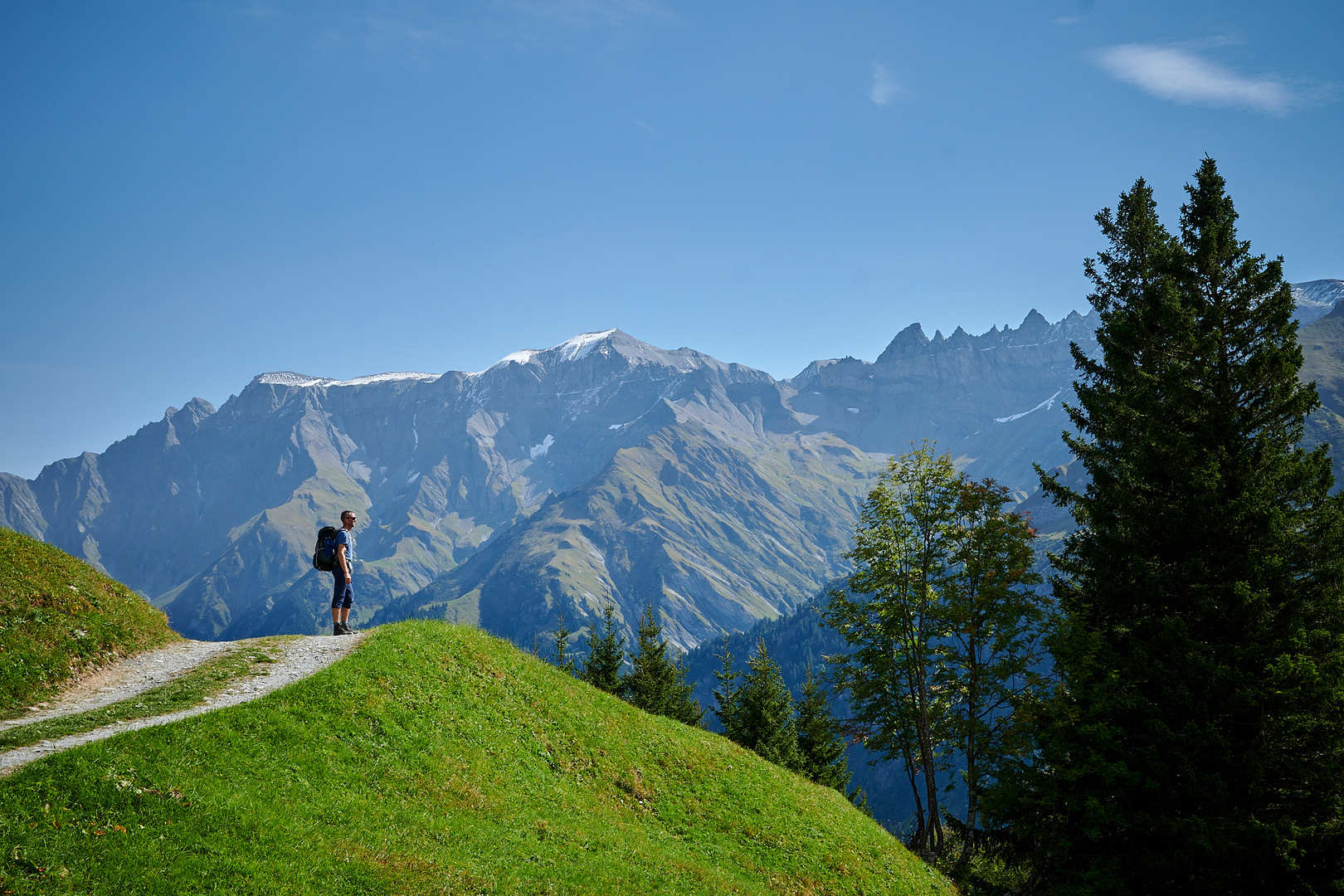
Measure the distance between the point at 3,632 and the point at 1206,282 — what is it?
3923 cm

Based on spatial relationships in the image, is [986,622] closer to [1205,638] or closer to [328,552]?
[1205,638]

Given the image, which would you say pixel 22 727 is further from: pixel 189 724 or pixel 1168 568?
pixel 1168 568

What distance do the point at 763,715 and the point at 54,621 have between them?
1554 inches

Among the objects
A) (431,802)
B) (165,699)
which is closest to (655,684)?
(431,802)

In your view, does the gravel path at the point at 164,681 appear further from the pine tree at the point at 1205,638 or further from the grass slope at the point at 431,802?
the pine tree at the point at 1205,638

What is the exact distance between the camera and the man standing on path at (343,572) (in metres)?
25.8

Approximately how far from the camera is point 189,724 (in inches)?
580

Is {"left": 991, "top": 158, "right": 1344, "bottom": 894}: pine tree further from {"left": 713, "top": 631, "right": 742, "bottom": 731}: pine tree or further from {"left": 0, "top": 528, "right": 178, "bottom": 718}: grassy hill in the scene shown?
{"left": 0, "top": 528, "right": 178, "bottom": 718}: grassy hill

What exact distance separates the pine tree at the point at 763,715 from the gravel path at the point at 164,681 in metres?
29.8

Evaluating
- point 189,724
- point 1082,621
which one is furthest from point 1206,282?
point 189,724

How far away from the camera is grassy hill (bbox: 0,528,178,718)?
1783cm

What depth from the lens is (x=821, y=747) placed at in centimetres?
5094

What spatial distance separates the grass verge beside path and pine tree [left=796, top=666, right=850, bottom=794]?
3482 cm

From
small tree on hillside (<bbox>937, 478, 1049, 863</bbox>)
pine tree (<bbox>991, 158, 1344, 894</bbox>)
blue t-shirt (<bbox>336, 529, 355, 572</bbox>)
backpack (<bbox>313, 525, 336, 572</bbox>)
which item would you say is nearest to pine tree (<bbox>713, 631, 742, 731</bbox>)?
small tree on hillside (<bbox>937, 478, 1049, 863</bbox>)
